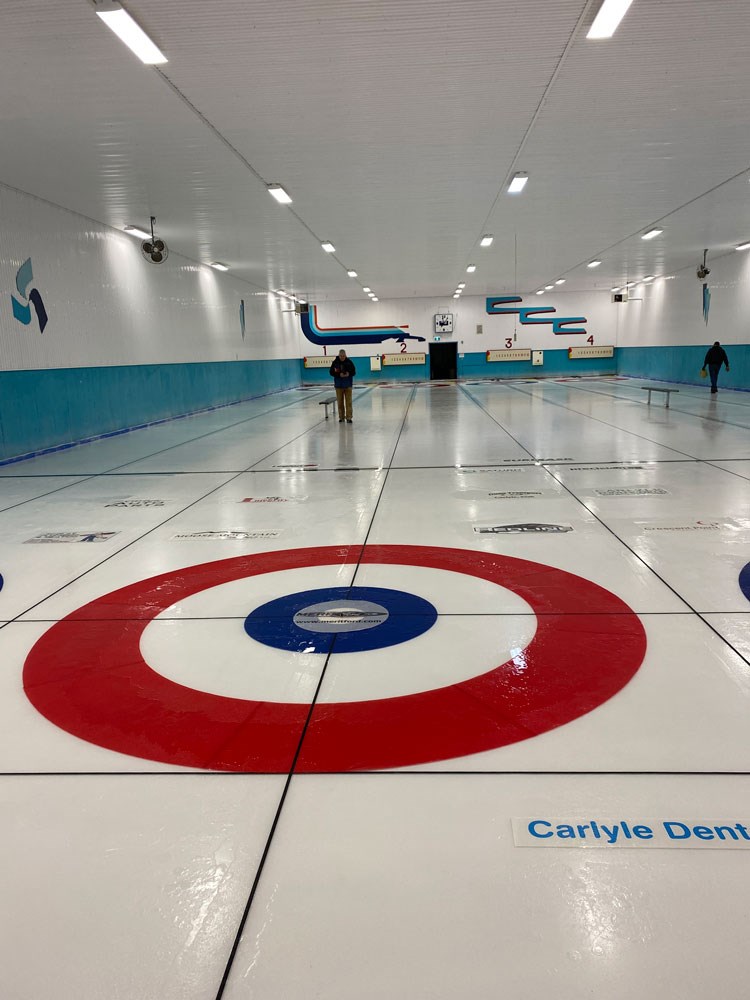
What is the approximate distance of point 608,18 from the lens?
6383 mm

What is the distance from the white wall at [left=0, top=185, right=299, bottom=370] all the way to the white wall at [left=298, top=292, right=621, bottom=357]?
14977mm

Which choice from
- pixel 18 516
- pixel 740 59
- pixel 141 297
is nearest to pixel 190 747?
pixel 18 516

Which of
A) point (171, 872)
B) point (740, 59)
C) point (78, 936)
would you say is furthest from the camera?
point (740, 59)

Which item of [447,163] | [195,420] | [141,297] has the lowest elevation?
[195,420]

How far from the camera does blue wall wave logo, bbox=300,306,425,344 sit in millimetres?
38094

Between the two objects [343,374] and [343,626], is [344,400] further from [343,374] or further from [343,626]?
[343,626]

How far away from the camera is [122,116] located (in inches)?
335

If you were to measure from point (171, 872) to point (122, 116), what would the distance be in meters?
8.90

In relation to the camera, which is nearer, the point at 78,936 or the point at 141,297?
the point at 78,936

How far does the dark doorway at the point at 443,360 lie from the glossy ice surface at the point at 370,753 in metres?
32.8

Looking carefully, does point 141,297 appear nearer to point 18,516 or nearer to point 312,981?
point 18,516

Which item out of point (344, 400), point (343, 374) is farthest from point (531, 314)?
point (343, 374)

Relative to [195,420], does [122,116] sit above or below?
above

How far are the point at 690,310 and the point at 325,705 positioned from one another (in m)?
28.8
